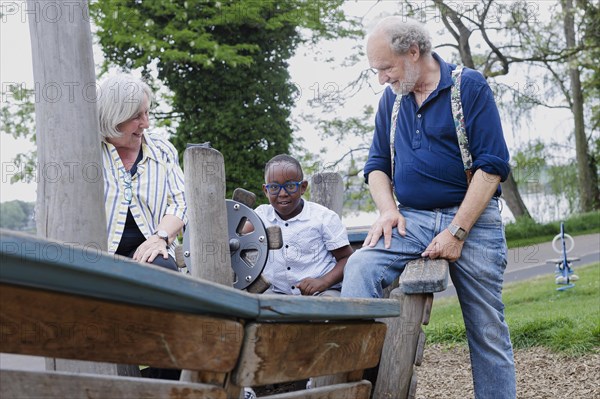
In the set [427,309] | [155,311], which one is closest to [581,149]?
[427,309]

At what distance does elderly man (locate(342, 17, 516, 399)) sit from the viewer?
11.3 ft

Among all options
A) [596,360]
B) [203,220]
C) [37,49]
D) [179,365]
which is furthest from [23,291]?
[596,360]

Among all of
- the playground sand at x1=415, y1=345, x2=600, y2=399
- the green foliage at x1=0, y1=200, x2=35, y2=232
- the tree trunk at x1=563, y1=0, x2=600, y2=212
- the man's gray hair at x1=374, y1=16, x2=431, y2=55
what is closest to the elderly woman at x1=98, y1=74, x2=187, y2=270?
the man's gray hair at x1=374, y1=16, x2=431, y2=55

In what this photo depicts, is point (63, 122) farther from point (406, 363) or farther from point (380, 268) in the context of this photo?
point (406, 363)

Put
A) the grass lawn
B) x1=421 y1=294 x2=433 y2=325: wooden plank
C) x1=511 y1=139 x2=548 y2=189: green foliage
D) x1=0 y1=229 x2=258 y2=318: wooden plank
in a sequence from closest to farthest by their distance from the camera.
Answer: x1=0 y1=229 x2=258 y2=318: wooden plank, x1=421 y1=294 x2=433 y2=325: wooden plank, the grass lawn, x1=511 y1=139 x2=548 y2=189: green foliage

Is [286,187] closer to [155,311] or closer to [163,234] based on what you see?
[163,234]

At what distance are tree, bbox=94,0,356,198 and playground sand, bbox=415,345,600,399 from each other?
1217cm

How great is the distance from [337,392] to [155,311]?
2.90ft

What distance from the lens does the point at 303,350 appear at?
2.44 metres

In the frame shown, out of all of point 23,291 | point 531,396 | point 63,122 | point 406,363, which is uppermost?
point 63,122

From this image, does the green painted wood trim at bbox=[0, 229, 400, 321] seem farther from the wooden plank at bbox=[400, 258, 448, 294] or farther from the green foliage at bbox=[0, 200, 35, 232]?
the green foliage at bbox=[0, 200, 35, 232]

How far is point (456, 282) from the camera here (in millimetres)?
→ 3596

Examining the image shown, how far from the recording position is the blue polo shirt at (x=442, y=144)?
3.47 meters

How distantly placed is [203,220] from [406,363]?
999 millimetres
